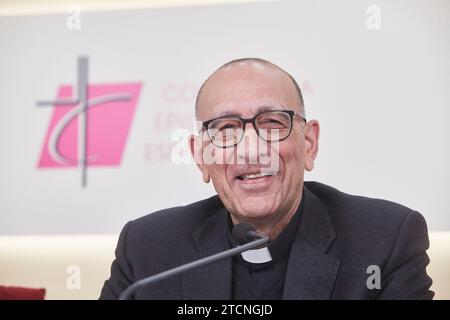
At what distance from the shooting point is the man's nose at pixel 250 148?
5.45 feet

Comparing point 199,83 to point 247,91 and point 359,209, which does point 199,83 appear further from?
point 359,209

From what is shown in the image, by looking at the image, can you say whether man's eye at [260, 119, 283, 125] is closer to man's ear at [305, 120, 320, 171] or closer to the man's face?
the man's face

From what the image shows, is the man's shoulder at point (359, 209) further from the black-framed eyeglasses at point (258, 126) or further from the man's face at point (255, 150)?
the black-framed eyeglasses at point (258, 126)

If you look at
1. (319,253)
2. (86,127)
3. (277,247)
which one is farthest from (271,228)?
(86,127)

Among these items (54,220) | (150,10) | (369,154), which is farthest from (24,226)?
(369,154)

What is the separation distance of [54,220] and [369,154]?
118cm

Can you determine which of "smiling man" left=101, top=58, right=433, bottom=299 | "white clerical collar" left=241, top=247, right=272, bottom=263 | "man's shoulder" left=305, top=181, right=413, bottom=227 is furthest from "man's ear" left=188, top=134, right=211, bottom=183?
"man's shoulder" left=305, top=181, right=413, bottom=227

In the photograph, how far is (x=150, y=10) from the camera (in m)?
2.21

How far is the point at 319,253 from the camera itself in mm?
1623

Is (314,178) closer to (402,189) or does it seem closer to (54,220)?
(402,189)

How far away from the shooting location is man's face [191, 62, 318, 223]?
1667 mm

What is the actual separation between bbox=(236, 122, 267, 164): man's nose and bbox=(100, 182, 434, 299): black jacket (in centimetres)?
23

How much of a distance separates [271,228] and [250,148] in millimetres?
269

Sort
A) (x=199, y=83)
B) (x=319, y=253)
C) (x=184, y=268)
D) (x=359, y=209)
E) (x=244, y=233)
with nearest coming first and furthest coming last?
1. (x=184, y=268)
2. (x=244, y=233)
3. (x=319, y=253)
4. (x=359, y=209)
5. (x=199, y=83)
